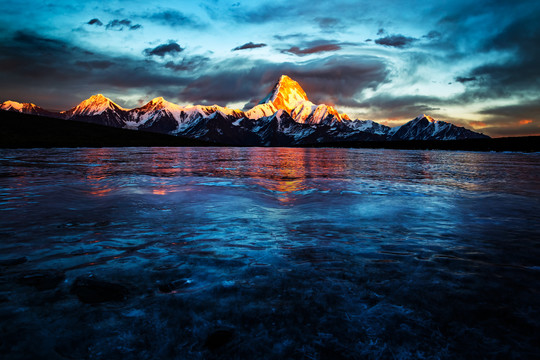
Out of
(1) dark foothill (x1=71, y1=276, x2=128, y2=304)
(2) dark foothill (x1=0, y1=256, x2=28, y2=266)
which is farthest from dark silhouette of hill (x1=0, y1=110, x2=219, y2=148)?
(1) dark foothill (x1=71, y1=276, x2=128, y2=304)

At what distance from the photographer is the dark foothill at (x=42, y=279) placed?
4.33 m

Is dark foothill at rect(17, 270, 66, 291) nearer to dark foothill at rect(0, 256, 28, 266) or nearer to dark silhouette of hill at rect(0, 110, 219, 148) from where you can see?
dark foothill at rect(0, 256, 28, 266)

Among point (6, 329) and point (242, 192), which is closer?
point (6, 329)

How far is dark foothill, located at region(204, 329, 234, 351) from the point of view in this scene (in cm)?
310

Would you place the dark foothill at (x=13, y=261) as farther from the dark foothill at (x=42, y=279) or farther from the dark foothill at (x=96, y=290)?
the dark foothill at (x=96, y=290)

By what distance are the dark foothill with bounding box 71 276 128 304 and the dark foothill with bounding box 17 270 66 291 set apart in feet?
1.03

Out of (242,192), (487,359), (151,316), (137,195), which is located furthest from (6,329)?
(242,192)

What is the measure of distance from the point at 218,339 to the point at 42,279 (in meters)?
3.38

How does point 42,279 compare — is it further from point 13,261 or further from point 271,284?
point 271,284

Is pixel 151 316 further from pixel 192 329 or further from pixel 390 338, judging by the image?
pixel 390 338

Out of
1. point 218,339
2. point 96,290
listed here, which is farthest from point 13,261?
point 218,339

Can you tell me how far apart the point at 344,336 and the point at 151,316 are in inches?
95.3

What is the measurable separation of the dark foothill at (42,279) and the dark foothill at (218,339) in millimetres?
2846

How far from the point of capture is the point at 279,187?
1552 cm
